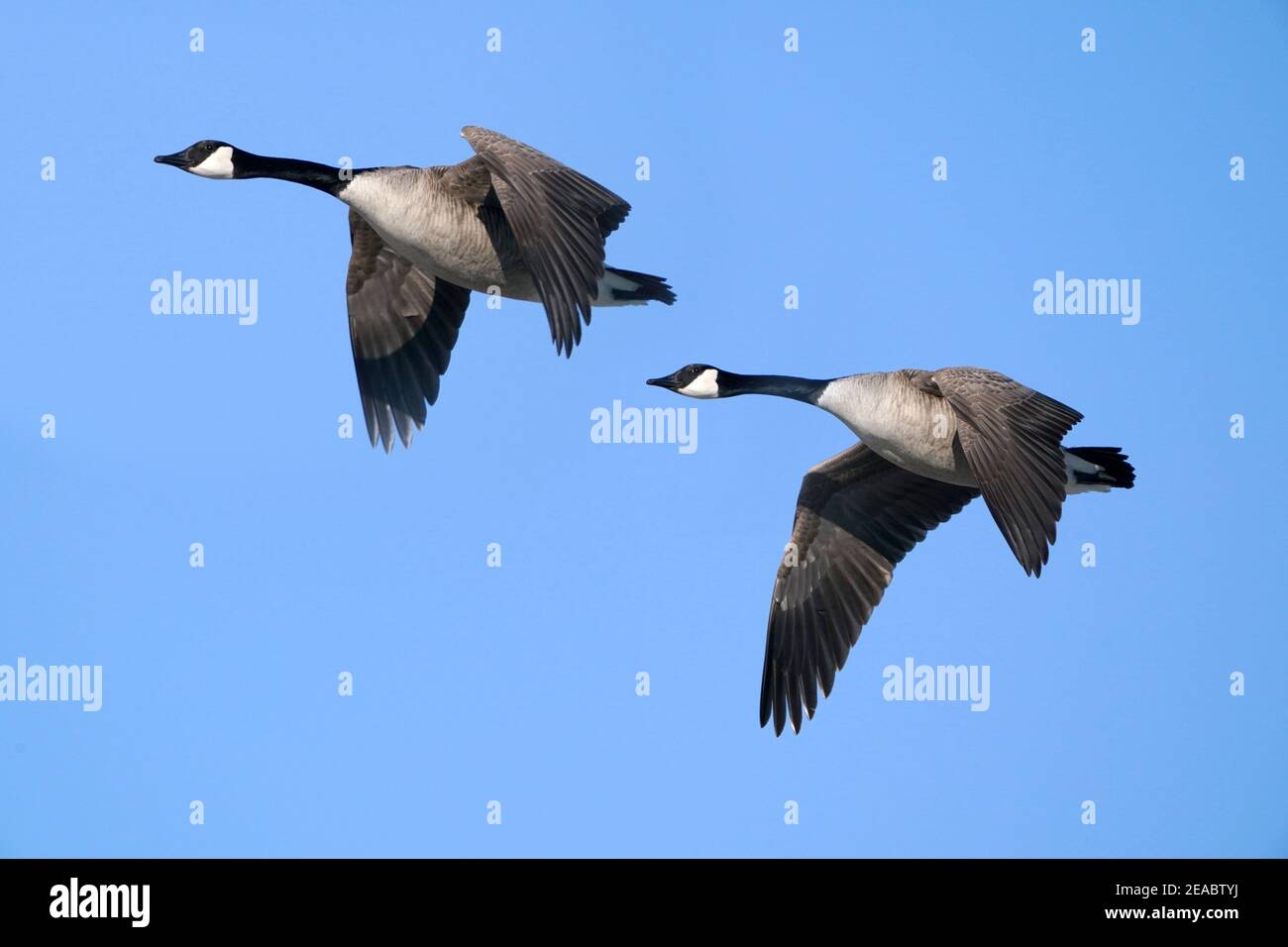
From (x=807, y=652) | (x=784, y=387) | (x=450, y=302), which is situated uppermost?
(x=450, y=302)

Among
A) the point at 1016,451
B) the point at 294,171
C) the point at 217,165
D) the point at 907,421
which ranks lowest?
the point at 1016,451

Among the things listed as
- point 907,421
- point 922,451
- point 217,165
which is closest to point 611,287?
point 907,421

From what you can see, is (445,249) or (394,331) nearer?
(445,249)

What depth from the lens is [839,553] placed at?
1237 centimetres

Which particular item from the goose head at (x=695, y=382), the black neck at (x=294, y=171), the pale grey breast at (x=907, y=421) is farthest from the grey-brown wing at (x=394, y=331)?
the pale grey breast at (x=907, y=421)

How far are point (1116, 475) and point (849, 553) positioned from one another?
1873 mm

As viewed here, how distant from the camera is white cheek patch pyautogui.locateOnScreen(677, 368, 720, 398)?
1260cm

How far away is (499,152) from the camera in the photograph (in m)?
10.7

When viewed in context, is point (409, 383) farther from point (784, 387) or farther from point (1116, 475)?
point (1116, 475)

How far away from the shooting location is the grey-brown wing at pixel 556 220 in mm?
10141

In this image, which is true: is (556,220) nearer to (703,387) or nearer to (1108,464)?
(703,387)

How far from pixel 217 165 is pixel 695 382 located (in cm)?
344

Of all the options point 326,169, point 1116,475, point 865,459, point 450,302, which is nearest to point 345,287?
point 450,302

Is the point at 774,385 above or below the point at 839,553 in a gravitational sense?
above
